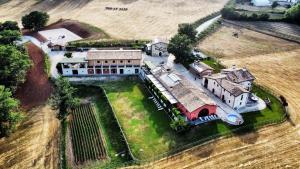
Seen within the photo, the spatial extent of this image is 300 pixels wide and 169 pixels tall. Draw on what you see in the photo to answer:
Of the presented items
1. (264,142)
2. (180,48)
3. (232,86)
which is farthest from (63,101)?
(264,142)

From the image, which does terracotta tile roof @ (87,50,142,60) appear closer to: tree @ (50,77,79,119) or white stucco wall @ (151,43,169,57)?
white stucco wall @ (151,43,169,57)

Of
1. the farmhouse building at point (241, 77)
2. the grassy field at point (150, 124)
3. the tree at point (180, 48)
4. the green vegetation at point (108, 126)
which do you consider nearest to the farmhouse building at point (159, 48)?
the tree at point (180, 48)

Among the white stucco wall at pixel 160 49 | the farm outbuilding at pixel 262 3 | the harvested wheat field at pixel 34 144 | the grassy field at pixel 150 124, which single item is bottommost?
the harvested wheat field at pixel 34 144

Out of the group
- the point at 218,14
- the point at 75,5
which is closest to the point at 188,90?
the point at 218,14

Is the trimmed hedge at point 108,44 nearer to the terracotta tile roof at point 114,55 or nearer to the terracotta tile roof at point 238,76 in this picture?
the terracotta tile roof at point 114,55

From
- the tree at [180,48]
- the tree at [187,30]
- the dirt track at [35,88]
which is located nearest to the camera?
the dirt track at [35,88]

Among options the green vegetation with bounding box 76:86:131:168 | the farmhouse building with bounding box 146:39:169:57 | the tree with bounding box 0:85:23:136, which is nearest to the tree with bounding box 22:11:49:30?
the green vegetation with bounding box 76:86:131:168

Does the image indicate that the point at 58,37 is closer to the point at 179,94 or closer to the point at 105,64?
the point at 105,64
